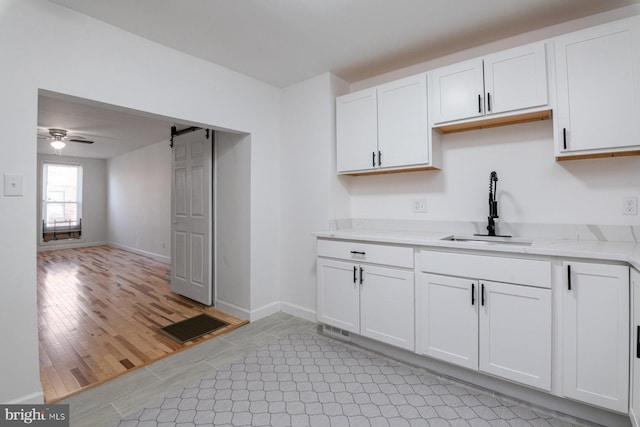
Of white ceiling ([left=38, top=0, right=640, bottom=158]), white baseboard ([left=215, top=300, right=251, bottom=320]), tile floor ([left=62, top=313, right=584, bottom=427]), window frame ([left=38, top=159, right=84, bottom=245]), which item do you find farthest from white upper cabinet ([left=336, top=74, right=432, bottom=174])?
window frame ([left=38, top=159, right=84, bottom=245])

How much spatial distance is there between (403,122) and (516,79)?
2.66 feet

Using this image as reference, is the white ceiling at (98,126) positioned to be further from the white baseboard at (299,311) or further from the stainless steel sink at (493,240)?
the stainless steel sink at (493,240)

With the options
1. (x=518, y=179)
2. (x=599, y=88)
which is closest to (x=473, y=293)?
(x=518, y=179)

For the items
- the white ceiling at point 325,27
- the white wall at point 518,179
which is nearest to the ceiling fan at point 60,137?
the white ceiling at point 325,27

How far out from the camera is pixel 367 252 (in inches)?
94.3

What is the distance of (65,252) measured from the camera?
24.6ft

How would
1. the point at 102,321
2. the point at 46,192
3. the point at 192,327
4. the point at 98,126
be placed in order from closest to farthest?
1. the point at 192,327
2. the point at 102,321
3. the point at 98,126
4. the point at 46,192

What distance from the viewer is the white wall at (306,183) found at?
298cm

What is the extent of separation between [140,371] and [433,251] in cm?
230

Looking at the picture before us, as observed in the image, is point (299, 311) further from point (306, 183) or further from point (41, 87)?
point (41, 87)

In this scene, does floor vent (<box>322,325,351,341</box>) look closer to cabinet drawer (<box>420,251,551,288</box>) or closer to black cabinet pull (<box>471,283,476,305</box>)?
cabinet drawer (<box>420,251,551,288</box>)

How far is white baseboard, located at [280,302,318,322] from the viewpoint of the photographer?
10.2 ft

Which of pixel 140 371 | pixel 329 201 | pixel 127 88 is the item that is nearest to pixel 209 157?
pixel 127 88

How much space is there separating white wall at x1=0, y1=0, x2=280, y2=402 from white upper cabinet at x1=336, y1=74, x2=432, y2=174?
1194 mm
